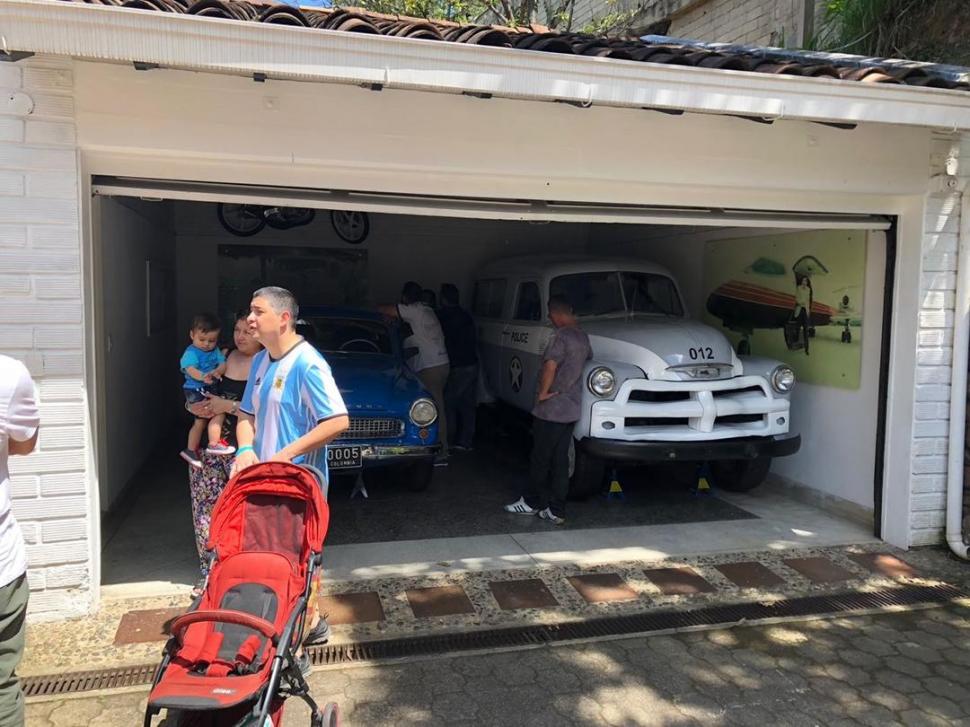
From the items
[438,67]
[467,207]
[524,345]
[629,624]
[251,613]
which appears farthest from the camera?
[524,345]

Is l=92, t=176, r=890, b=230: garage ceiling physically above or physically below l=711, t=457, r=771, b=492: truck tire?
above

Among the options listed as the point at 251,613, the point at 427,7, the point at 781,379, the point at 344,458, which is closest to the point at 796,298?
the point at 781,379

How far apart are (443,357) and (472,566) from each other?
10.1ft

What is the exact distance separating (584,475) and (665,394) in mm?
951

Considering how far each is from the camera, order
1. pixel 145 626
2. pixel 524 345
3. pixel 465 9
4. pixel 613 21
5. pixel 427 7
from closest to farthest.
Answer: pixel 145 626 < pixel 524 345 < pixel 427 7 < pixel 465 9 < pixel 613 21

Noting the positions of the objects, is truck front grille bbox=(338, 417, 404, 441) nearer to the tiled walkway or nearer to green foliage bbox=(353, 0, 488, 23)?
the tiled walkway

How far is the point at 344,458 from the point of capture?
19.1 ft

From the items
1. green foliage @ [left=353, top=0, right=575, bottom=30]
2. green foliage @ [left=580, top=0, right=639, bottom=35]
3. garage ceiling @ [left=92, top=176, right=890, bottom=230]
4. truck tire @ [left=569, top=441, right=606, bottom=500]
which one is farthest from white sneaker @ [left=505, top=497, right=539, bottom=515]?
green foliage @ [left=580, top=0, right=639, bottom=35]

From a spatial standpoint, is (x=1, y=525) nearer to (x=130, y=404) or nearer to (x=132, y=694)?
(x=132, y=694)

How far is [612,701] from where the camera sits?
3.47m

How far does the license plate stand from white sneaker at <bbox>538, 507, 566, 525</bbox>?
4.99 ft

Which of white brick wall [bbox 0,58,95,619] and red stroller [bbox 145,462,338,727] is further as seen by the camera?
white brick wall [bbox 0,58,95,619]

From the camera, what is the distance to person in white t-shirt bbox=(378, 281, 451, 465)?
25.0 ft

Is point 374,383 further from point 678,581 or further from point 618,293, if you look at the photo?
point 678,581
